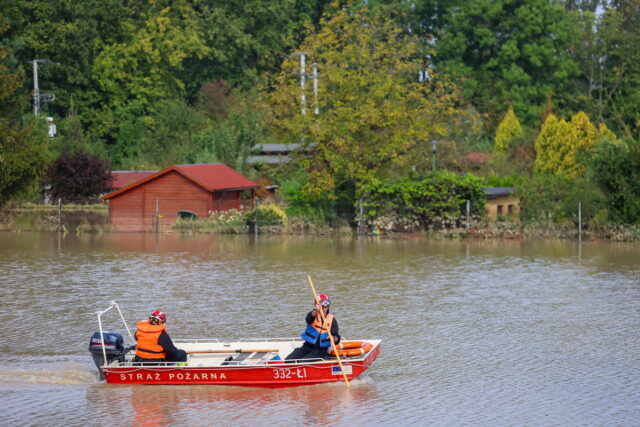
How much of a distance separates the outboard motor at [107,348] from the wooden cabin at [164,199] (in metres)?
30.8

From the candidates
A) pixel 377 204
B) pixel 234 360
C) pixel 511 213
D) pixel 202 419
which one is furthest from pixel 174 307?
pixel 511 213

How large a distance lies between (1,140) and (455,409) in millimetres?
28006

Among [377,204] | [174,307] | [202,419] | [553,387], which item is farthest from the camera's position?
[377,204]

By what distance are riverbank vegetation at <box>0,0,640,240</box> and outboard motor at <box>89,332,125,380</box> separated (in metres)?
22.2

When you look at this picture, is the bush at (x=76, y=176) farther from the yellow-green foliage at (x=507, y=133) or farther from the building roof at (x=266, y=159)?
the yellow-green foliage at (x=507, y=133)

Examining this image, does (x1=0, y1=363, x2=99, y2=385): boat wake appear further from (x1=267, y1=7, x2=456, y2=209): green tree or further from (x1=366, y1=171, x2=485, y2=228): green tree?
(x1=267, y1=7, x2=456, y2=209): green tree

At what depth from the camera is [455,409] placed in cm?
1839

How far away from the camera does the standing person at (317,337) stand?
65.6 ft

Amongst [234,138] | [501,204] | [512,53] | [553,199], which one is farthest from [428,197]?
[512,53]

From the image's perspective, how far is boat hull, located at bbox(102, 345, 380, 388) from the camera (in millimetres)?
19469

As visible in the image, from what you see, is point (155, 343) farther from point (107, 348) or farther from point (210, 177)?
point (210, 177)

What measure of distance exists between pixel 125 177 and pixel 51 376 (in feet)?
156

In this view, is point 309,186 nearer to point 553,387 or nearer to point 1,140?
point 1,140

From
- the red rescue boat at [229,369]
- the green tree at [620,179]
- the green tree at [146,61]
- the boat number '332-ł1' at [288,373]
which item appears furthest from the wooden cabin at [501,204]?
the green tree at [146,61]
